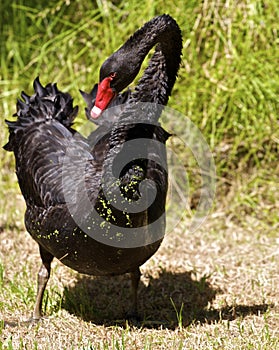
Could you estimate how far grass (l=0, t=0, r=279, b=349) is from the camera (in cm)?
416

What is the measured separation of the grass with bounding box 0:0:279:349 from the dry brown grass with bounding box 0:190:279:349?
12mm

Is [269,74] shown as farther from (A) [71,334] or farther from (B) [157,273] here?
(A) [71,334]

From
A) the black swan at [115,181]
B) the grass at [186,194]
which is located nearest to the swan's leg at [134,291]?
the black swan at [115,181]

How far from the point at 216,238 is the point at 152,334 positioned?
2.02m

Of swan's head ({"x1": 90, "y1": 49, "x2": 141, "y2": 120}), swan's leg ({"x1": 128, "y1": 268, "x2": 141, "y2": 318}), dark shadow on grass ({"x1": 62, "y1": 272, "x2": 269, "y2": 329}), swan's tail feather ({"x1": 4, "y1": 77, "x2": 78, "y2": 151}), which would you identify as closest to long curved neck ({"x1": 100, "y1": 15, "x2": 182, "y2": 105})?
swan's head ({"x1": 90, "y1": 49, "x2": 141, "y2": 120})

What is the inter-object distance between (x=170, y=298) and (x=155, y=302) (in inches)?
11.4

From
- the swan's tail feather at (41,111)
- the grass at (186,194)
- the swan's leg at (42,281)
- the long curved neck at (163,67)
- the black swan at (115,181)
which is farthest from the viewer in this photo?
the swan's tail feather at (41,111)

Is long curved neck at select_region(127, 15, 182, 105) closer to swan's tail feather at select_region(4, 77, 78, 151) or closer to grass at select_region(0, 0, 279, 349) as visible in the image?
swan's tail feather at select_region(4, 77, 78, 151)

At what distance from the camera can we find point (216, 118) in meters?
6.37

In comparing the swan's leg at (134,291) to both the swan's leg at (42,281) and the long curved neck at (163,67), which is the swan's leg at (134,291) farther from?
the long curved neck at (163,67)

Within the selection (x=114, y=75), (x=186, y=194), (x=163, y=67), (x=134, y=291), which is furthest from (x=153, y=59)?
(x=186, y=194)

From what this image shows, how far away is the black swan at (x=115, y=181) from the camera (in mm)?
3697

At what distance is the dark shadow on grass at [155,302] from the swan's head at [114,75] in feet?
4.40

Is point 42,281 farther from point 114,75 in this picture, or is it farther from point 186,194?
point 186,194
